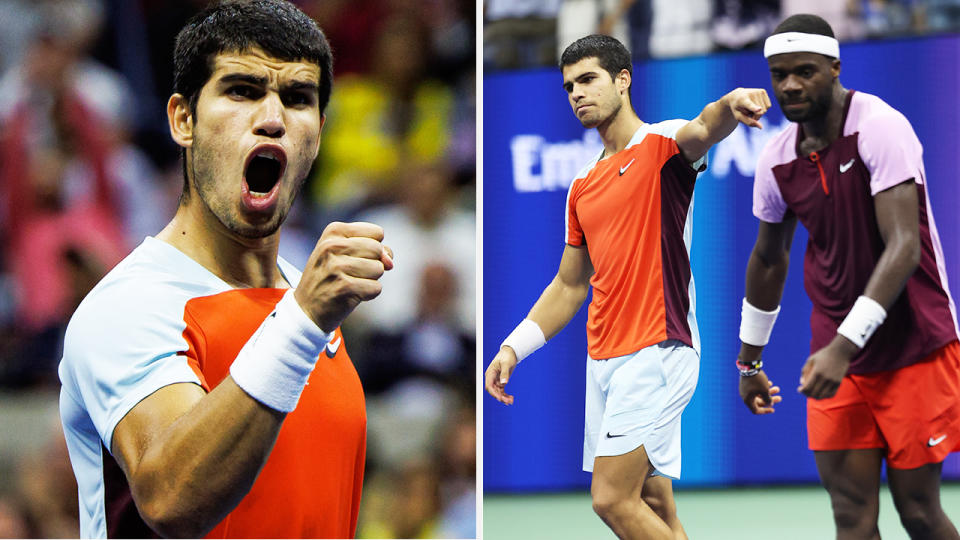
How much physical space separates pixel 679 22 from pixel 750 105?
186 cm

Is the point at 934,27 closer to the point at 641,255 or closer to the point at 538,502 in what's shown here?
the point at 641,255

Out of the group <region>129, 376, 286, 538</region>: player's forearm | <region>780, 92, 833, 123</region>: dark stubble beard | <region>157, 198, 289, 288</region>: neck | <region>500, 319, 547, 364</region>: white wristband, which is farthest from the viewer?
<region>500, 319, 547, 364</region>: white wristband

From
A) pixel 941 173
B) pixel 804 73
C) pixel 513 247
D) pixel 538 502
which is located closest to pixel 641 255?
pixel 804 73

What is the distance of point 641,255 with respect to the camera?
2.89 metres

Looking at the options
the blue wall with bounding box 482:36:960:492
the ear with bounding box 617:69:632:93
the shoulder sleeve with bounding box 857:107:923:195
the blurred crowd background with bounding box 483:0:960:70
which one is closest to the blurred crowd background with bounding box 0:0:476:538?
the blue wall with bounding box 482:36:960:492

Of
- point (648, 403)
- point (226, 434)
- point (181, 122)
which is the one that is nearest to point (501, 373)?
point (648, 403)

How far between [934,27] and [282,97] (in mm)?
3156

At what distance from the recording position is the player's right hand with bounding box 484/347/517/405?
3008mm

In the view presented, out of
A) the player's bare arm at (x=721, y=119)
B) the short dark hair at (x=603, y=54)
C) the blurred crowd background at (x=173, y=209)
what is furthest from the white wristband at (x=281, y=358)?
the blurred crowd background at (x=173, y=209)

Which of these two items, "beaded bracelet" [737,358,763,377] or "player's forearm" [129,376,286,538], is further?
"beaded bracelet" [737,358,763,377]

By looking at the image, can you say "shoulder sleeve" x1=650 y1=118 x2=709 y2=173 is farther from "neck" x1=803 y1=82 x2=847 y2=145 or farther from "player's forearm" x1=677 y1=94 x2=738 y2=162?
"neck" x1=803 y1=82 x2=847 y2=145

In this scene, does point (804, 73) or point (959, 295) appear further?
point (959, 295)

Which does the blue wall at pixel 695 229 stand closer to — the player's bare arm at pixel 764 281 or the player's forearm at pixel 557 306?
the player's forearm at pixel 557 306

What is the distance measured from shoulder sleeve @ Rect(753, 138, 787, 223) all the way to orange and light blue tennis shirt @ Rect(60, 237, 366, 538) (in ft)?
4.22
